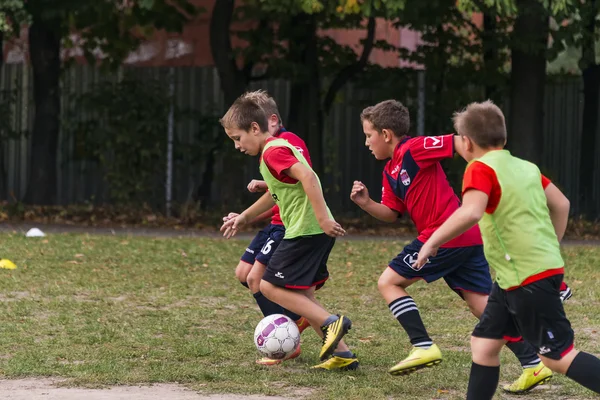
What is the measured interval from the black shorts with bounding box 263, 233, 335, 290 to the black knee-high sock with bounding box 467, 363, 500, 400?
1.66 metres

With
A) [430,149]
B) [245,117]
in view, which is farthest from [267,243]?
[430,149]

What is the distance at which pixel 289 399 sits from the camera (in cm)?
598

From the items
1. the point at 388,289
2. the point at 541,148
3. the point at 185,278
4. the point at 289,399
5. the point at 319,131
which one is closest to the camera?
the point at 289,399

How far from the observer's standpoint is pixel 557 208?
5520mm

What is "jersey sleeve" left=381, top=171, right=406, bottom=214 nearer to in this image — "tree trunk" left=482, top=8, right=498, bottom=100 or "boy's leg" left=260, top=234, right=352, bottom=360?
"boy's leg" left=260, top=234, right=352, bottom=360

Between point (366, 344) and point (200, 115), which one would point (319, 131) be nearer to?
point (200, 115)

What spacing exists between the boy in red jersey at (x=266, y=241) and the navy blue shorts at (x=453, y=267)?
3.41 feet

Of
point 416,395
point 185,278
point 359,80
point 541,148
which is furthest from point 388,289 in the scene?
point 359,80

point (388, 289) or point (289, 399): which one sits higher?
point (388, 289)

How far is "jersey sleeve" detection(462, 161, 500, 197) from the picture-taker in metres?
5.12

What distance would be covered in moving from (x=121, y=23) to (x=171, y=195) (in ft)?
10.0

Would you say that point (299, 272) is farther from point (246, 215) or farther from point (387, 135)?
point (387, 135)

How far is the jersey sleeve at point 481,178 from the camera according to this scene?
201 inches

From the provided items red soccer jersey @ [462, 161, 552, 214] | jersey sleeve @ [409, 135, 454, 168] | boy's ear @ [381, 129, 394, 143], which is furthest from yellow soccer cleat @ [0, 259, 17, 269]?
red soccer jersey @ [462, 161, 552, 214]
